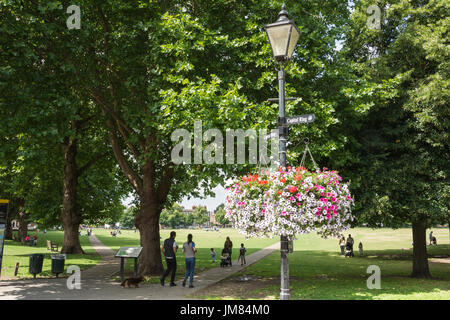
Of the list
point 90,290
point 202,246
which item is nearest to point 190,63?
point 90,290

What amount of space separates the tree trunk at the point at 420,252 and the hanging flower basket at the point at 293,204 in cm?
1275

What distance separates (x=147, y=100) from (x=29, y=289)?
27.0ft

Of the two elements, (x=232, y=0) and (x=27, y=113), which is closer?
(x=27, y=113)

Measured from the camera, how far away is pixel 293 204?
633 cm

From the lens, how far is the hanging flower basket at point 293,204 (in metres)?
6.19

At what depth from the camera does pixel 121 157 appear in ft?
56.0

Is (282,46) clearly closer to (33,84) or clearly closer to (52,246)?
(33,84)

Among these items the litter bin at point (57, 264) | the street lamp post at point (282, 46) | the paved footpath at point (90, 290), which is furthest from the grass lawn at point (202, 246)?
the street lamp post at point (282, 46)

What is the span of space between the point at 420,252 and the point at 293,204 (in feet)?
46.8

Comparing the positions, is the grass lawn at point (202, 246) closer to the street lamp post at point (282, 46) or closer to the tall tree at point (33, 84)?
the tall tree at point (33, 84)

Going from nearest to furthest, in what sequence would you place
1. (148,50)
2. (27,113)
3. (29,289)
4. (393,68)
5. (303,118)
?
1. (303,118)
2. (27,113)
3. (29,289)
4. (148,50)
5. (393,68)

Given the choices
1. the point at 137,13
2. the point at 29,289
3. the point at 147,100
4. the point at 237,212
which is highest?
the point at 137,13
